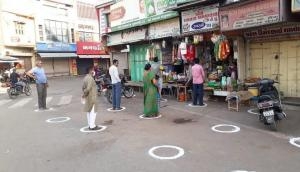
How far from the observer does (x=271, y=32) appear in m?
10.4

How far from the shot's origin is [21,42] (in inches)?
1281

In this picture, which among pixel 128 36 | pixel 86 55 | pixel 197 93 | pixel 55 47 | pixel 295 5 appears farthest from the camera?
pixel 86 55

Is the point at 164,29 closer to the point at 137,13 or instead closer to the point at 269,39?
the point at 137,13

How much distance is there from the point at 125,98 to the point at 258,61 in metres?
6.26

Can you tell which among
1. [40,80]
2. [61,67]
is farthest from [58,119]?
[61,67]

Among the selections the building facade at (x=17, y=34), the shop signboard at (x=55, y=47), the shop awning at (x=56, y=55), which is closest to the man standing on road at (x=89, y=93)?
the building facade at (x=17, y=34)

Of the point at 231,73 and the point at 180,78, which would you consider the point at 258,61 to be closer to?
the point at 231,73

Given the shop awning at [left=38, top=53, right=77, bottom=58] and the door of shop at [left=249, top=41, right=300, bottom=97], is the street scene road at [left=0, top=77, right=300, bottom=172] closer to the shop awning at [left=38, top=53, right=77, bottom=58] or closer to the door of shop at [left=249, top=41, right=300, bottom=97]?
the door of shop at [left=249, top=41, right=300, bottom=97]

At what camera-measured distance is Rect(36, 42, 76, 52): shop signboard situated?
3478 cm

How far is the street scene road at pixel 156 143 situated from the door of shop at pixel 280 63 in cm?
152

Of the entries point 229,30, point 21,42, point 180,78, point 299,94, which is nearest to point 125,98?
point 180,78

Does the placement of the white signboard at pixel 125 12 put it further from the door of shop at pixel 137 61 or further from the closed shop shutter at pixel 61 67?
the closed shop shutter at pixel 61 67

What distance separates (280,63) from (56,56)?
30.6 m

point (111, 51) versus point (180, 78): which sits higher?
point (111, 51)
